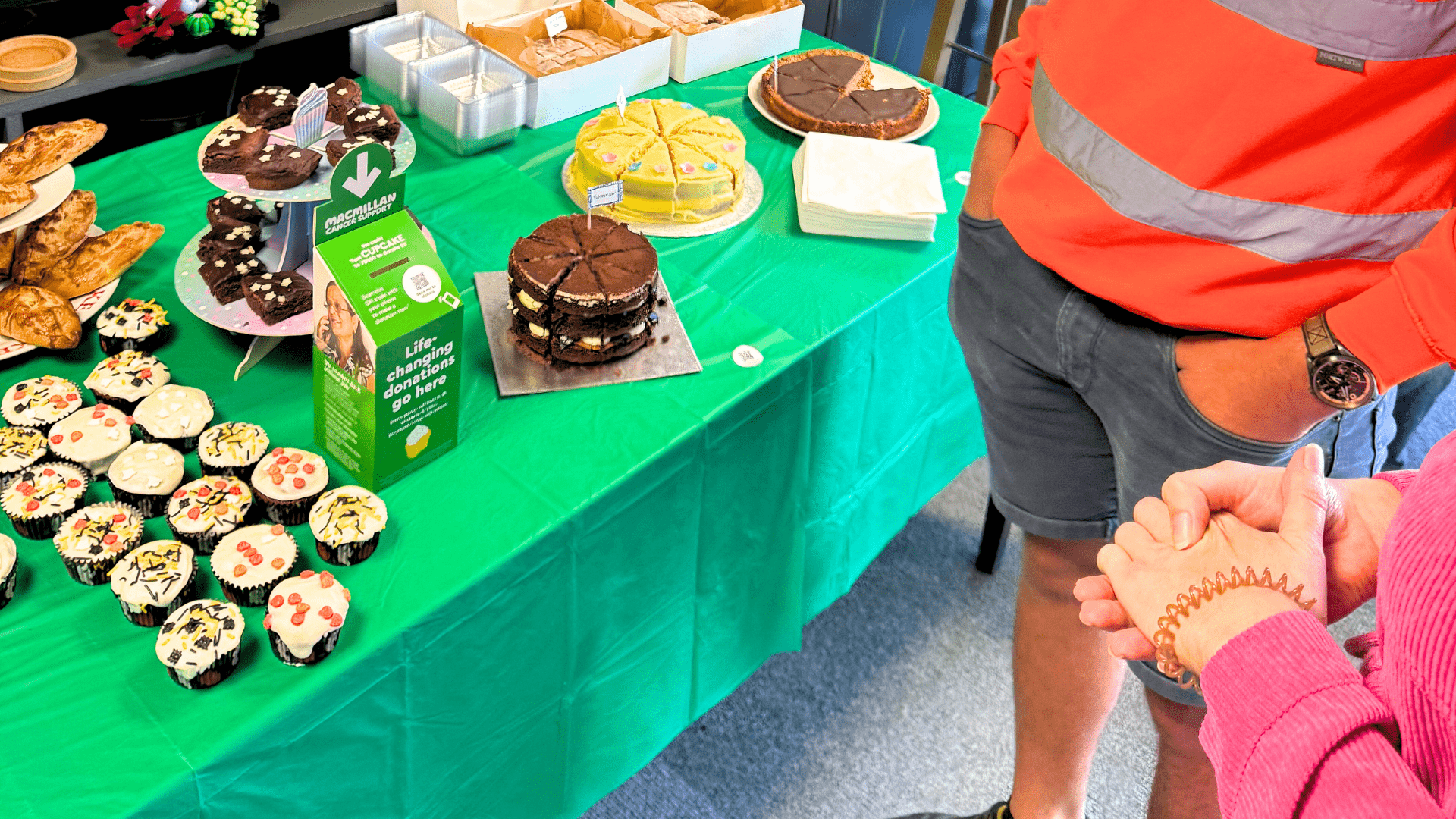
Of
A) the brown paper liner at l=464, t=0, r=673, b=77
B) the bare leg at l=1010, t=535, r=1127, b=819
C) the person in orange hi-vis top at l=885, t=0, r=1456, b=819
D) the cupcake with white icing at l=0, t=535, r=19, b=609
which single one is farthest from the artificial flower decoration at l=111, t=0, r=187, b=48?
the bare leg at l=1010, t=535, r=1127, b=819

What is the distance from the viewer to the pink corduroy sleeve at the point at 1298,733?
69 cm

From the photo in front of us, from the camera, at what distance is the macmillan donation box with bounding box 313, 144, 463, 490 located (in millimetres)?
1155

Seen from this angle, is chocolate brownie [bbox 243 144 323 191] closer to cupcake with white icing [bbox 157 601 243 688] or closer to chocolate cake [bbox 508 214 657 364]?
chocolate cake [bbox 508 214 657 364]

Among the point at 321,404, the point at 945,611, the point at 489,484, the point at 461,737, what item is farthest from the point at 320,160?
the point at 945,611

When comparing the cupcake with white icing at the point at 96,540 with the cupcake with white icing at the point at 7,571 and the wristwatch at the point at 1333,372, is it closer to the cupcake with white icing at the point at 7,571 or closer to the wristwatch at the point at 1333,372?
the cupcake with white icing at the point at 7,571

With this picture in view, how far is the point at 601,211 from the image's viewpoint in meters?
1.92

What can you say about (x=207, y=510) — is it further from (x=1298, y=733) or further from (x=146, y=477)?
(x=1298, y=733)

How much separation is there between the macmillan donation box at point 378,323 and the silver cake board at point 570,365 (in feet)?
0.63

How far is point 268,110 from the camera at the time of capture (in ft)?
5.09

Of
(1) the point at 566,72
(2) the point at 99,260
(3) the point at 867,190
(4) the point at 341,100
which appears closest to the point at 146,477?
(2) the point at 99,260

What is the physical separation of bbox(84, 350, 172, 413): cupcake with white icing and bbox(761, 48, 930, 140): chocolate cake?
52.8 inches

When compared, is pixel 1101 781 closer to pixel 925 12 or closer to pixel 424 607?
pixel 424 607

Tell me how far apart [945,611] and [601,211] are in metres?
1.28

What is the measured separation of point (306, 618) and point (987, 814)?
138 cm
